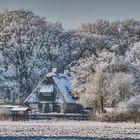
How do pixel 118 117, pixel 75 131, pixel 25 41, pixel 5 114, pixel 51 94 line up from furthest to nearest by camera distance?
1. pixel 25 41
2. pixel 51 94
3. pixel 5 114
4. pixel 118 117
5. pixel 75 131

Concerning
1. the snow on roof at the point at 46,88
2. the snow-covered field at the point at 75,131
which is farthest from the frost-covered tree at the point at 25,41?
the snow-covered field at the point at 75,131

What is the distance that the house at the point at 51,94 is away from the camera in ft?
235

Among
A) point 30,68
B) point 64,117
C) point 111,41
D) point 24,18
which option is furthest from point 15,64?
point 64,117

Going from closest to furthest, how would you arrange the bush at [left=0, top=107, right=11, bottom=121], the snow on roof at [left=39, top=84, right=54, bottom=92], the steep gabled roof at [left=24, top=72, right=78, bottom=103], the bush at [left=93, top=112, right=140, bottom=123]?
the bush at [left=93, top=112, right=140, bottom=123] → the bush at [left=0, top=107, right=11, bottom=121] → the steep gabled roof at [left=24, top=72, right=78, bottom=103] → the snow on roof at [left=39, top=84, right=54, bottom=92]

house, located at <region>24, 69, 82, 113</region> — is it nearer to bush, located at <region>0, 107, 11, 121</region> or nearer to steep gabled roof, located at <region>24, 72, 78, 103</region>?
steep gabled roof, located at <region>24, 72, 78, 103</region>

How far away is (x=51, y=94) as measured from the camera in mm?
73312

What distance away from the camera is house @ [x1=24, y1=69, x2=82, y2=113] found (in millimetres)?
71750

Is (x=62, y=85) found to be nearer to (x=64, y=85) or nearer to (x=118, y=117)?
(x=64, y=85)

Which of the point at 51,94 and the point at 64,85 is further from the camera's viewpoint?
the point at 51,94

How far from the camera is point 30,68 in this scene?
7619cm

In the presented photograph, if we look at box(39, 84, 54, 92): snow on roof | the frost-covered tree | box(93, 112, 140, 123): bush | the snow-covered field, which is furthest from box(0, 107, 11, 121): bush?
the frost-covered tree

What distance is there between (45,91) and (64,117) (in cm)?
1848

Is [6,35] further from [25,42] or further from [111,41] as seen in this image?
[111,41]

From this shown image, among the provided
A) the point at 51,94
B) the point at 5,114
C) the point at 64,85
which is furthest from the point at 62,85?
the point at 5,114
